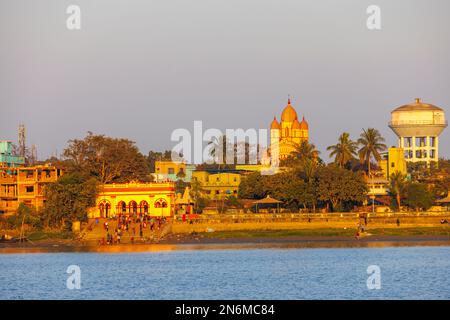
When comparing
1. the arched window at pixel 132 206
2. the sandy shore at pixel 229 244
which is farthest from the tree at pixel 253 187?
the sandy shore at pixel 229 244

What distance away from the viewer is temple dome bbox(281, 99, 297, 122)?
14950 cm

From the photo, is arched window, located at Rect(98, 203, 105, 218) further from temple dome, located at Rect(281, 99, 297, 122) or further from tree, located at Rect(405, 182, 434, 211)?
temple dome, located at Rect(281, 99, 297, 122)

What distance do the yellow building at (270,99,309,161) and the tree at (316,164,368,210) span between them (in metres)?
49.6

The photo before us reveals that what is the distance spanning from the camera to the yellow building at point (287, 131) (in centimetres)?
14538

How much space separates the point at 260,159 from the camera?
150125 mm

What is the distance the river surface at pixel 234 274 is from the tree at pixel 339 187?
2005 centimetres

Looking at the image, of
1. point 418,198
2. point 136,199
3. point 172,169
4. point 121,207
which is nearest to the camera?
point 136,199

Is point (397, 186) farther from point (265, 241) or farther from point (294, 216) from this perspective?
point (265, 241)

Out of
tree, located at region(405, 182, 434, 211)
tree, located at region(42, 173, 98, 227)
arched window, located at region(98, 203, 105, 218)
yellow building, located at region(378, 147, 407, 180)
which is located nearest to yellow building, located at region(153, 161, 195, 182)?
yellow building, located at region(378, 147, 407, 180)

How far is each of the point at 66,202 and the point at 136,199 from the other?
7.20 metres

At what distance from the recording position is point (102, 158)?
323 feet

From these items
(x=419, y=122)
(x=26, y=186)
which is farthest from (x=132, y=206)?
(x=419, y=122)
